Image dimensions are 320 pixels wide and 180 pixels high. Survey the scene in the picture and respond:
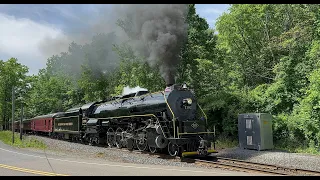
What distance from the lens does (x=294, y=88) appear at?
56.0ft

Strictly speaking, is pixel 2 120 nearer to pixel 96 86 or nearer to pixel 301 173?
pixel 96 86

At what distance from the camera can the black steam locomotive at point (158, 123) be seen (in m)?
12.6

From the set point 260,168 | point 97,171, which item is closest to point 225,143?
point 260,168

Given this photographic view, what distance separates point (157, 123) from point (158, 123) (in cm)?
7

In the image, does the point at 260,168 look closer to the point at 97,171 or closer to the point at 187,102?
the point at 187,102

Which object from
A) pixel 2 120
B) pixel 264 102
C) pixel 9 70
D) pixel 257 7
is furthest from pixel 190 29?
pixel 2 120

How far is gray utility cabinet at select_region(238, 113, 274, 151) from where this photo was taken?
1494 cm

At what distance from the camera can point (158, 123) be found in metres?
13.2

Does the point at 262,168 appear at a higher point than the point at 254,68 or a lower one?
lower

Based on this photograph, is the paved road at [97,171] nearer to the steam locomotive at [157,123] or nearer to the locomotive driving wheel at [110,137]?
the steam locomotive at [157,123]

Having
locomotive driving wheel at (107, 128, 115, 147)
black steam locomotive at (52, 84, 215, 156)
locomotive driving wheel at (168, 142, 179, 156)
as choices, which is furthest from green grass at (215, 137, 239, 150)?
locomotive driving wheel at (107, 128, 115, 147)

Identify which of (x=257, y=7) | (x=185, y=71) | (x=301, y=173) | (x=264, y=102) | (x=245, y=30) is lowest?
(x=301, y=173)

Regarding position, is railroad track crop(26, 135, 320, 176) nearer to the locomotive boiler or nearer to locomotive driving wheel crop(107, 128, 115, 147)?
the locomotive boiler

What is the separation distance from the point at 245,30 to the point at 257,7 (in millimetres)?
1847
